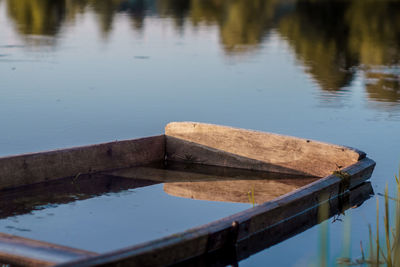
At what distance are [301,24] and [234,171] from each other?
24.3 metres

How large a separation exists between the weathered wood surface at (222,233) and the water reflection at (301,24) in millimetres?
7475

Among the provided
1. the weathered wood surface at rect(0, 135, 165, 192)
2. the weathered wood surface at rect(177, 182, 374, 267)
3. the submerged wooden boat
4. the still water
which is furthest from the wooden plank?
the still water

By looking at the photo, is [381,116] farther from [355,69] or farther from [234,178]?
[355,69]

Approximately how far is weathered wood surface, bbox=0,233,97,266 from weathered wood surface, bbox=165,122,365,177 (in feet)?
10.6

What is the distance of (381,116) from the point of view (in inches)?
470

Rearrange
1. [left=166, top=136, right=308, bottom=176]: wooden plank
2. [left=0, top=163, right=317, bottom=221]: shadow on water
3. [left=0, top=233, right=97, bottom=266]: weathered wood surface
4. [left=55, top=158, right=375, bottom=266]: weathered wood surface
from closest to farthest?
[left=55, top=158, right=375, bottom=266]: weathered wood surface
[left=0, top=233, right=97, bottom=266]: weathered wood surface
[left=0, top=163, right=317, bottom=221]: shadow on water
[left=166, top=136, right=308, bottom=176]: wooden plank

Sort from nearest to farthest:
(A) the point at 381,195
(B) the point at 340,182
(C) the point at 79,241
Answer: (C) the point at 79,241, (B) the point at 340,182, (A) the point at 381,195

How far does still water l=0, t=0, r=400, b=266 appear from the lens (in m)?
9.73

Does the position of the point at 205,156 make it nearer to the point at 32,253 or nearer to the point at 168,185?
the point at 168,185

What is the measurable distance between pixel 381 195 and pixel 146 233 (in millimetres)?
2331

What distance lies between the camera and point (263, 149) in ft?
26.3

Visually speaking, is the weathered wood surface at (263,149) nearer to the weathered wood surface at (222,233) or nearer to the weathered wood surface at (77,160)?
the weathered wood surface at (77,160)

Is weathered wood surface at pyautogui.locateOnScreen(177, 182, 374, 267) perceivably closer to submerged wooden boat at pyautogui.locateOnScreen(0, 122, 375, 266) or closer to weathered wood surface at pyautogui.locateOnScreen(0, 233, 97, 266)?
submerged wooden boat at pyautogui.locateOnScreen(0, 122, 375, 266)

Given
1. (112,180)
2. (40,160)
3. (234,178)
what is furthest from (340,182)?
(40,160)
